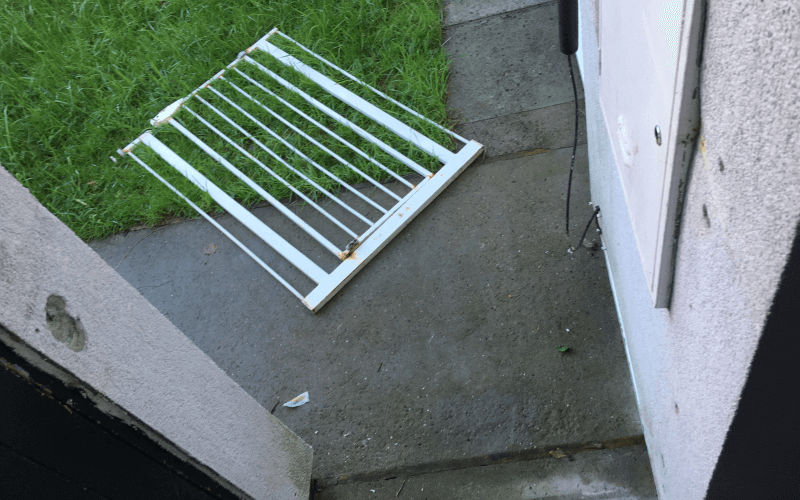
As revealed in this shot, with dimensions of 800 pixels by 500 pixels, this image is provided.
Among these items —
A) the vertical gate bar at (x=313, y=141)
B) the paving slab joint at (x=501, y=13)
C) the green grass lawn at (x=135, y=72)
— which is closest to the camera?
the vertical gate bar at (x=313, y=141)

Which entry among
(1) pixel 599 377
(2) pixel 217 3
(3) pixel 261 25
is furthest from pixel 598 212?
(2) pixel 217 3

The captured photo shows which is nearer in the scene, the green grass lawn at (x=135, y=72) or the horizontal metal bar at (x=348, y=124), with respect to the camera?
the horizontal metal bar at (x=348, y=124)

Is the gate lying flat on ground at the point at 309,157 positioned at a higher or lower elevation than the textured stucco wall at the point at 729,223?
lower

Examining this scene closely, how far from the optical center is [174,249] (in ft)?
10.4

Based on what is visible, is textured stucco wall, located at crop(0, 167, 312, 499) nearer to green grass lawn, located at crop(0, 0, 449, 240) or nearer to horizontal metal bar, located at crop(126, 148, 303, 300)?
horizontal metal bar, located at crop(126, 148, 303, 300)

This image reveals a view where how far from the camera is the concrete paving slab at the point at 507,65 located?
322cm

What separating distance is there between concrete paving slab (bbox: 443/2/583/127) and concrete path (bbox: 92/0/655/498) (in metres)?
0.01

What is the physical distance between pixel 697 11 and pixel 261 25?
3.77 m

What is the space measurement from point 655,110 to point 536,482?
1379 millimetres

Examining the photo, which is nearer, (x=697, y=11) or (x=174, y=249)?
(x=697, y=11)

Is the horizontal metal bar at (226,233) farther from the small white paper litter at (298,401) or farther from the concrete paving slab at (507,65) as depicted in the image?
the concrete paving slab at (507,65)

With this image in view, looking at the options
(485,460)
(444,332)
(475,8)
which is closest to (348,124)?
(475,8)

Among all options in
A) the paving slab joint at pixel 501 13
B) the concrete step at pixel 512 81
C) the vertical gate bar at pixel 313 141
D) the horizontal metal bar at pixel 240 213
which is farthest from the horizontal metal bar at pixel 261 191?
the paving slab joint at pixel 501 13

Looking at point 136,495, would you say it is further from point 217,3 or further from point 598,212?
point 217,3
